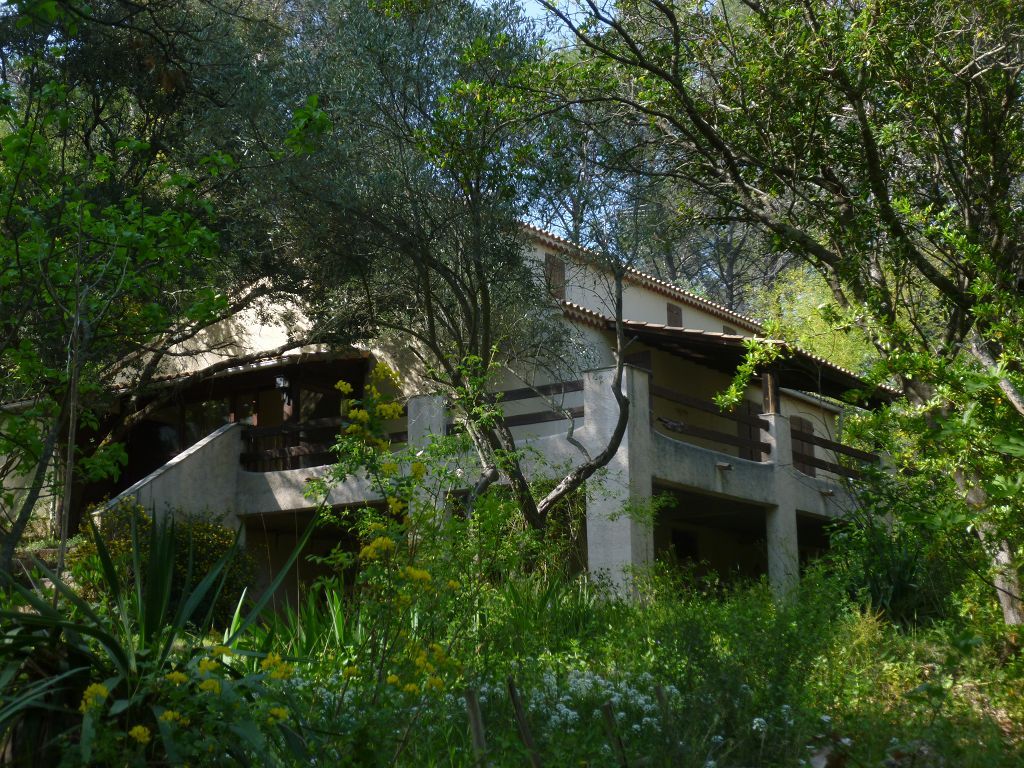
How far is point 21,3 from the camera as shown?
5145 mm

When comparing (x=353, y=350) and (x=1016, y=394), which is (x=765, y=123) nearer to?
(x=1016, y=394)

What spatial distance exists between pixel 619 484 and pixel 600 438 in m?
0.72

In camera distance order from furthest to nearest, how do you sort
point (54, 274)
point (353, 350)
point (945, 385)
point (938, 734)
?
point (353, 350), point (54, 274), point (945, 385), point (938, 734)

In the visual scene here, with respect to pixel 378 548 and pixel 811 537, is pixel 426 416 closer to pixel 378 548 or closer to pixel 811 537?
pixel 811 537

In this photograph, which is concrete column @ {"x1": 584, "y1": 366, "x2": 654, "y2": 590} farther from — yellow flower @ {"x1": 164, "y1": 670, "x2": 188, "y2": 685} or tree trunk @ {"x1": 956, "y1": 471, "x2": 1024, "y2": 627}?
yellow flower @ {"x1": 164, "y1": 670, "x2": 188, "y2": 685}

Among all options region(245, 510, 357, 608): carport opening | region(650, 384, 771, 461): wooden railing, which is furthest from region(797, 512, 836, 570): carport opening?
region(245, 510, 357, 608): carport opening

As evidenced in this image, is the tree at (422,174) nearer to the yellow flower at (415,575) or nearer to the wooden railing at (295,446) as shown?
the wooden railing at (295,446)

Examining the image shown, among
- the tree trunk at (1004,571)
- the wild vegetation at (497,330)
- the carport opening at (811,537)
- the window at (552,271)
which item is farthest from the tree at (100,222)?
the carport opening at (811,537)

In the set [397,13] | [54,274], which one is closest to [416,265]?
[397,13]

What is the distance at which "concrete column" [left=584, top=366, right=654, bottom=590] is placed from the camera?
1513 centimetres

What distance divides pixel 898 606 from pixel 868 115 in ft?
17.7

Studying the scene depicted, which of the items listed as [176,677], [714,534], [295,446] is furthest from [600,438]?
[176,677]

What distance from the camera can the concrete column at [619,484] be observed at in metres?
15.1

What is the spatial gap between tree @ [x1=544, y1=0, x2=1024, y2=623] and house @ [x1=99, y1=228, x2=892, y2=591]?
12.1ft
